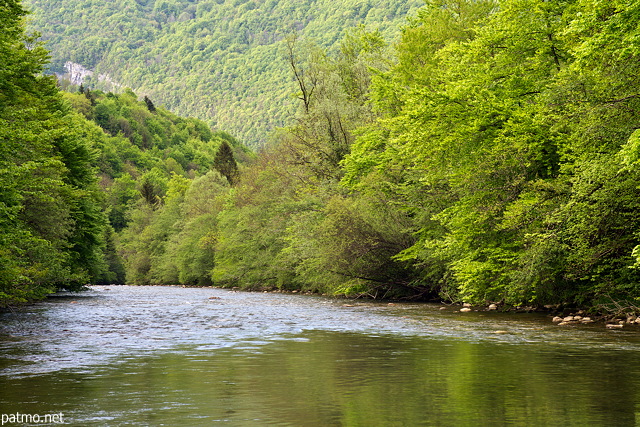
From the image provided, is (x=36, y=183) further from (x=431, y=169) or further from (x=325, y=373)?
(x=325, y=373)

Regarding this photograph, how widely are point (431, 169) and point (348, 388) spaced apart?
67.5 feet

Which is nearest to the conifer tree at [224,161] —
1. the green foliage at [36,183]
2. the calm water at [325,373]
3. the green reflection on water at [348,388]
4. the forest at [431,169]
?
the forest at [431,169]

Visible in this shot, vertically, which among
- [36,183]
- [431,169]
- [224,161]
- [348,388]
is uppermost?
[224,161]

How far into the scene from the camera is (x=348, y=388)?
11.9 m

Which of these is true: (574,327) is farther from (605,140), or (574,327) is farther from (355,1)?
(355,1)

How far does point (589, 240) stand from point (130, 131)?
172m

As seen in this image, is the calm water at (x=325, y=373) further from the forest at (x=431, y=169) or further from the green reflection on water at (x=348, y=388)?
the forest at (x=431, y=169)

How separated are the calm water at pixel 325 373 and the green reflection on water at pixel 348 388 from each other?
0.03 m

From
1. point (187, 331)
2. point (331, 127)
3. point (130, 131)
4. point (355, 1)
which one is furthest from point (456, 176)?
point (130, 131)

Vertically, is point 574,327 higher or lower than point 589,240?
lower

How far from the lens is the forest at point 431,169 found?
68.7 feet

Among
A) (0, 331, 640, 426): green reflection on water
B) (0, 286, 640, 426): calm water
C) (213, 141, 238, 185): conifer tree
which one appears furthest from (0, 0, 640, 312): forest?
(213, 141, 238, 185): conifer tree

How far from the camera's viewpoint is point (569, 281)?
25.4m

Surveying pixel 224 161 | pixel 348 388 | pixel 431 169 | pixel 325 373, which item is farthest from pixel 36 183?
pixel 224 161
